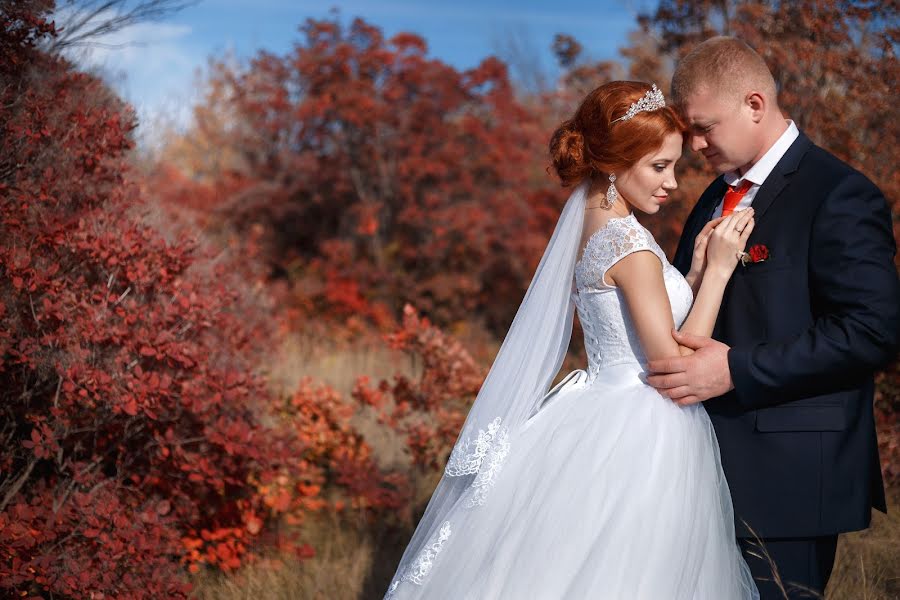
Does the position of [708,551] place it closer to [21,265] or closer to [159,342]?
[159,342]

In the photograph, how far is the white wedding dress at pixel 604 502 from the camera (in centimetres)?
266

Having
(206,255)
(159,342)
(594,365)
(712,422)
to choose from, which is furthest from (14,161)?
(712,422)

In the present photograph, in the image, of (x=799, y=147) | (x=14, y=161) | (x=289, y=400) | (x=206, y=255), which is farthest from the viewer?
(x=289, y=400)

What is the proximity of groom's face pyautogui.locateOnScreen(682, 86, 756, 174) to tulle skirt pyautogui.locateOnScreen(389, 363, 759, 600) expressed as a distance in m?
0.83

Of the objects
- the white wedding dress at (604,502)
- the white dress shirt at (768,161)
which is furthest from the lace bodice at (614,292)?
the white dress shirt at (768,161)

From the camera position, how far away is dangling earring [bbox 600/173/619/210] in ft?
10.0

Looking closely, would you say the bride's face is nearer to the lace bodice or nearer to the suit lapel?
the lace bodice

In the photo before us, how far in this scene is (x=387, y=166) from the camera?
12820mm

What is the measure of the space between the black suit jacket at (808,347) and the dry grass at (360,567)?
135 centimetres

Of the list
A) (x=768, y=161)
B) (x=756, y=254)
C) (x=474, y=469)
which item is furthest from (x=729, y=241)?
(x=474, y=469)

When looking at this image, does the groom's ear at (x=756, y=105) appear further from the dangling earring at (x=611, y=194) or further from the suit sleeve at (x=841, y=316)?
the dangling earring at (x=611, y=194)

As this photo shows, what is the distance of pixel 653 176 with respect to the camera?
3004 millimetres

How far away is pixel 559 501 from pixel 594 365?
58 cm

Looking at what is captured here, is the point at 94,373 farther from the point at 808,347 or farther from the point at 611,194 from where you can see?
the point at 808,347
